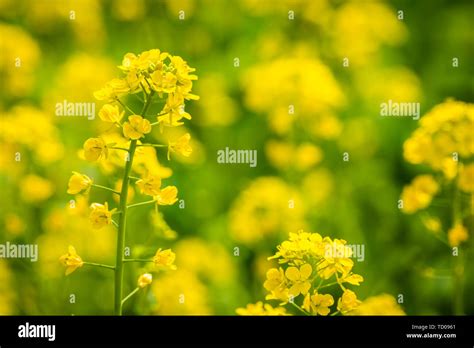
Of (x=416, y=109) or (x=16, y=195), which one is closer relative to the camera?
(x=16, y=195)

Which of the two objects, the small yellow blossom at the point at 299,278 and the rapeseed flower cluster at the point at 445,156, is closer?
the small yellow blossom at the point at 299,278

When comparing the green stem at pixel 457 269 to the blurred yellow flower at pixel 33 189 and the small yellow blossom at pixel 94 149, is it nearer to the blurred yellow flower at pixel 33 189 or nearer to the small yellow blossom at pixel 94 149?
the small yellow blossom at pixel 94 149

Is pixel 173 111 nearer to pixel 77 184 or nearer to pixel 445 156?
pixel 77 184

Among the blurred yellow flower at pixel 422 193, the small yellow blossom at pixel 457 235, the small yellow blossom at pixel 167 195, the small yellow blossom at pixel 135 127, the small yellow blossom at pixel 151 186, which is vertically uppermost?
the small yellow blossom at pixel 135 127

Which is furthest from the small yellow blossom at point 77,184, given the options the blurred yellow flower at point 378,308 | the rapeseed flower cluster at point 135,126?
the blurred yellow flower at point 378,308

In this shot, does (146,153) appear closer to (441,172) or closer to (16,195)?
(16,195)
